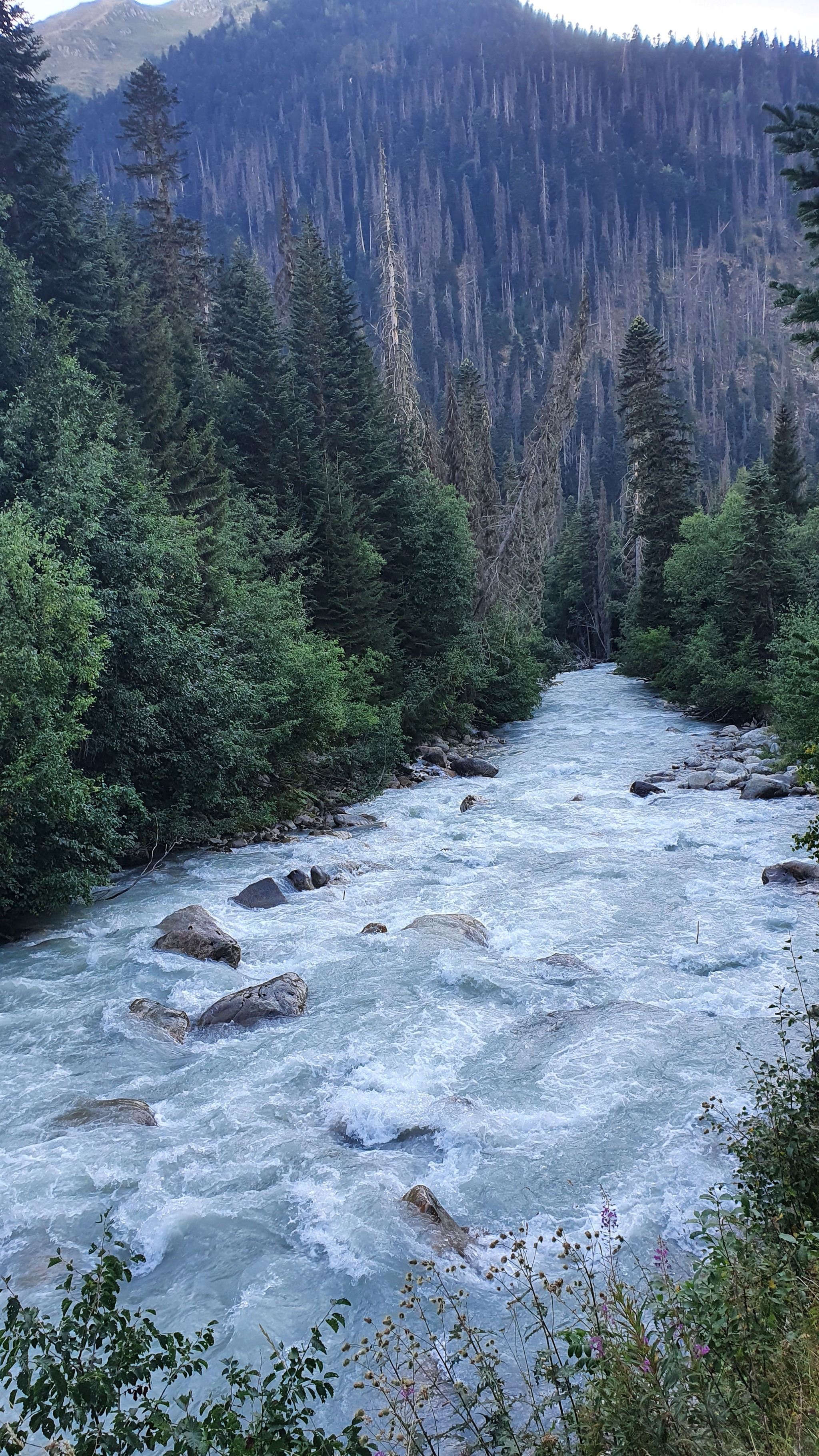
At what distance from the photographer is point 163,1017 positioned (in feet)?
31.8

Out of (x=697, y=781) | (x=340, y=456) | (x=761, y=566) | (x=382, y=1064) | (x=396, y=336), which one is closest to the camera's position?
(x=382, y=1064)

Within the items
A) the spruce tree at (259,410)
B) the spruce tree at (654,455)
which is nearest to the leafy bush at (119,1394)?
the spruce tree at (259,410)

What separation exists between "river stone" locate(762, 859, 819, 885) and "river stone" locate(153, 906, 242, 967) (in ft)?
24.7

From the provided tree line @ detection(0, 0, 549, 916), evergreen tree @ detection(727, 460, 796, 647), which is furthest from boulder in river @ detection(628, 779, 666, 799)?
evergreen tree @ detection(727, 460, 796, 647)

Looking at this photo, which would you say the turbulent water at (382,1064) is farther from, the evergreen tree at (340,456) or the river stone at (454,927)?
the evergreen tree at (340,456)

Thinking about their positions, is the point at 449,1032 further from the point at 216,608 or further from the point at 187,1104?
the point at 216,608

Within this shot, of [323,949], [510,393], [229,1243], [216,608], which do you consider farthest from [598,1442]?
[510,393]

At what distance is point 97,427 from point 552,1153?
17.5m

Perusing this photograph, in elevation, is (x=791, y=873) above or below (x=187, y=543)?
below

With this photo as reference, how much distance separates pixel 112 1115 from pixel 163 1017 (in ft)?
6.31

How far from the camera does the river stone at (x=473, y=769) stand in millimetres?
23984

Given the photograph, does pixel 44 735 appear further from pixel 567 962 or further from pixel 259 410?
pixel 259 410

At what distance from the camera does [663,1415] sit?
10.2 feet

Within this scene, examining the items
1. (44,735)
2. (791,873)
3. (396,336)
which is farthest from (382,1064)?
(396,336)
